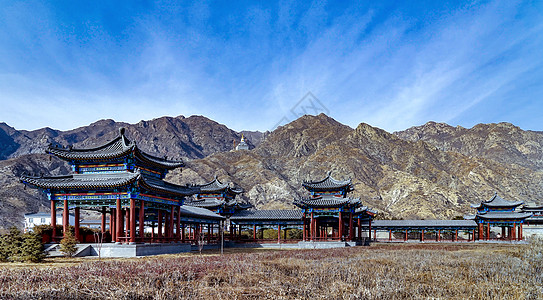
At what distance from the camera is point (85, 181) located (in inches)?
1158

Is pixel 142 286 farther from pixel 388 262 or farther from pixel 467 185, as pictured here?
pixel 467 185

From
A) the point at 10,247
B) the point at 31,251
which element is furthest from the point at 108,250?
the point at 10,247

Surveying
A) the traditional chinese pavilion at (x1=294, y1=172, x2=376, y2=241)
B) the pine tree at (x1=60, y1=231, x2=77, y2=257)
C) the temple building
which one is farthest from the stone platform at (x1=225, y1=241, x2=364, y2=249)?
the pine tree at (x1=60, y1=231, x2=77, y2=257)

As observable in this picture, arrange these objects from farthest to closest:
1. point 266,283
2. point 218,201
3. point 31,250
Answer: point 218,201, point 31,250, point 266,283

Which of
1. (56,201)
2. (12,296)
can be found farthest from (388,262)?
(56,201)

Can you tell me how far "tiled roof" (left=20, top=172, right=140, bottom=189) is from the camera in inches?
1099

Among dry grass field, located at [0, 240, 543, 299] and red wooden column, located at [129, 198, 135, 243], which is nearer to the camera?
dry grass field, located at [0, 240, 543, 299]

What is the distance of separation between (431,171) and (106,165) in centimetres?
13657

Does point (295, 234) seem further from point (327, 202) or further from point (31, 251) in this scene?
point (31, 251)

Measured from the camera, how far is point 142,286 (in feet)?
39.8

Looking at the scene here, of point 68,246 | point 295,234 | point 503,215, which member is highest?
point 68,246

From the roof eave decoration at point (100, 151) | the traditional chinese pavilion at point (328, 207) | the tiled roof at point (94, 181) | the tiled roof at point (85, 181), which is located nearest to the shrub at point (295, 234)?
the traditional chinese pavilion at point (328, 207)

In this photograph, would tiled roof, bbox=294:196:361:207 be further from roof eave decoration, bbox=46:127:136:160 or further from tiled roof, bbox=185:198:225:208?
roof eave decoration, bbox=46:127:136:160

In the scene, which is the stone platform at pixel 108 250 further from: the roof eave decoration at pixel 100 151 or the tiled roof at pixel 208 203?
the tiled roof at pixel 208 203
